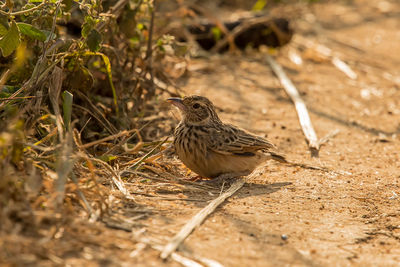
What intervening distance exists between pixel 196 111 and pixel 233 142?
1.65 ft

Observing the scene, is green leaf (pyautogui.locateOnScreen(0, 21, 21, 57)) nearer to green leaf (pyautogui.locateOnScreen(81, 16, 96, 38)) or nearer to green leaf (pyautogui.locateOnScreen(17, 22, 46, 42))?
green leaf (pyautogui.locateOnScreen(17, 22, 46, 42))

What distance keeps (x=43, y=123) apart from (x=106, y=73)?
1.35 m

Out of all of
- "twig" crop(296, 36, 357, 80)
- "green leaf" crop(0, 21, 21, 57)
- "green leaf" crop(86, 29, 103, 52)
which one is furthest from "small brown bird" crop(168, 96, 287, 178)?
"twig" crop(296, 36, 357, 80)

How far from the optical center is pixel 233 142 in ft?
17.8

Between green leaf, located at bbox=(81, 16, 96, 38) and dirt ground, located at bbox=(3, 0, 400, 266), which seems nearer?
dirt ground, located at bbox=(3, 0, 400, 266)

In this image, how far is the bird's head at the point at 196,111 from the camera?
560cm

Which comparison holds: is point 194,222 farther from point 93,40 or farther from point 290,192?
point 93,40

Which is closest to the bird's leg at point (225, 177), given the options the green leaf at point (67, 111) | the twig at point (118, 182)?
the twig at point (118, 182)

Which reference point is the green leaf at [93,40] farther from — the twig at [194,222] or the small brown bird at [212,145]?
the twig at [194,222]

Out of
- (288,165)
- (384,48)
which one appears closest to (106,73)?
(288,165)

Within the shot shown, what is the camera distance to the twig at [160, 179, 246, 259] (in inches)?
139

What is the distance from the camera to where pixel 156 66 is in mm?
6867

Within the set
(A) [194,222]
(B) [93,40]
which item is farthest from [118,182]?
(B) [93,40]

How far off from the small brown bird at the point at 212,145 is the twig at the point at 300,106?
0.98m
